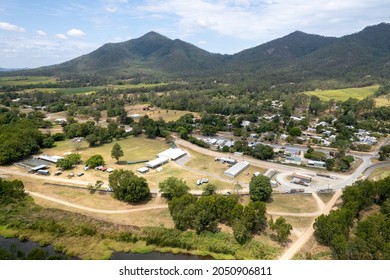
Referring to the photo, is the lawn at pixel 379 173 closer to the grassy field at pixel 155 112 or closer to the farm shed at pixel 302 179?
the farm shed at pixel 302 179

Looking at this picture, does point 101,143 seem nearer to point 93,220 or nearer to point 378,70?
point 93,220

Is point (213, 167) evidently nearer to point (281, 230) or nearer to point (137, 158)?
point (137, 158)

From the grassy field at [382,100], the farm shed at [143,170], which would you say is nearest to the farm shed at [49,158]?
the farm shed at [143,170]

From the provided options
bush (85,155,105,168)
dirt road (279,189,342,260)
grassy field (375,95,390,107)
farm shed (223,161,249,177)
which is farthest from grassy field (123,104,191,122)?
grassy field (375,95,390,107)

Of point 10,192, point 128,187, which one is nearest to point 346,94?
point 128,187

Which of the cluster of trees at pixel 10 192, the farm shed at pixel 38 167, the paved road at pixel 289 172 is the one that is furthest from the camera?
the farm shed at pixel 38 167

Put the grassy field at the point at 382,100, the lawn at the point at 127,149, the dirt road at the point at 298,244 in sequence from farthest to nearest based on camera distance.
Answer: the grassy field at the point at 382,100, the lawn at the point at 127,149, the dirt road at the point at 298,244

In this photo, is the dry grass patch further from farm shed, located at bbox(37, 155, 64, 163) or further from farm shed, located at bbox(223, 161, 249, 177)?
farm shed, located at bbox(37, 155, 64, 163)
